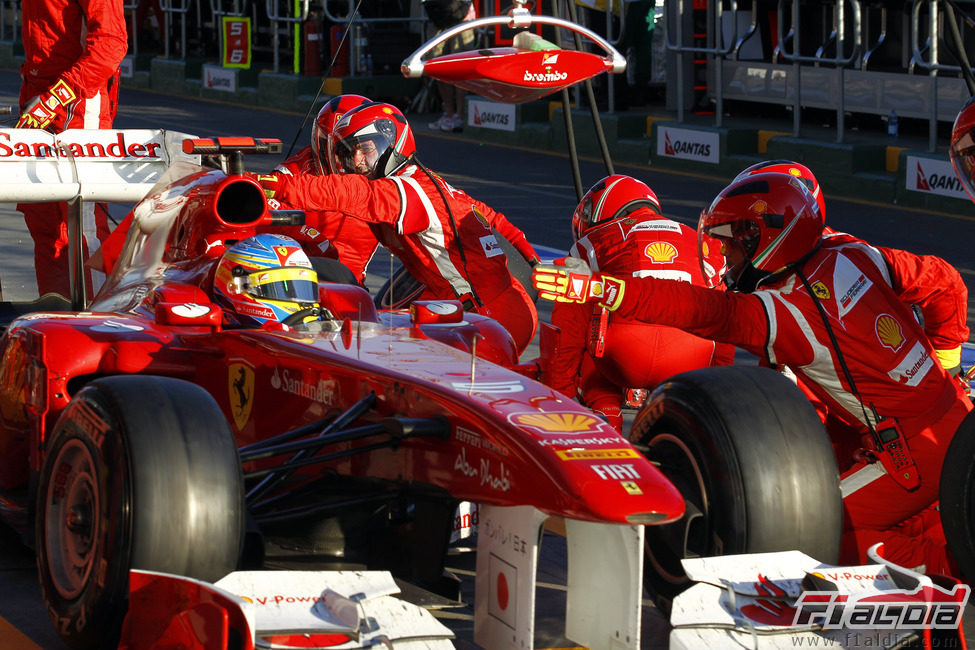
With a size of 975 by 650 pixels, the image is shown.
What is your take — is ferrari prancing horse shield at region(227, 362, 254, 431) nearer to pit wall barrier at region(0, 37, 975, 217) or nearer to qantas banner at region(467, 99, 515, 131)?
pit wall barrier at region(0, 37, 975, 217)

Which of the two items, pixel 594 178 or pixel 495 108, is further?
pixel 495 108

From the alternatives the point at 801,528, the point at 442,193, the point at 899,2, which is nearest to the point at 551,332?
the point at 442,193

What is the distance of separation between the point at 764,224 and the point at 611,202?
66.6 inches

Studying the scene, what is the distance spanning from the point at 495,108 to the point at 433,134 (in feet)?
2.79

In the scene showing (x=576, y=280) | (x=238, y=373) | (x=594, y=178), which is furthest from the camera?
(x=594, y=178)

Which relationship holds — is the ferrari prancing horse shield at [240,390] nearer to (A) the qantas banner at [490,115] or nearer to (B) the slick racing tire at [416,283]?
(B) the slick racing tire at [416,283]

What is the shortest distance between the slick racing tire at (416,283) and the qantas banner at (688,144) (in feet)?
25.0

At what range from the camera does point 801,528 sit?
4.26 meters

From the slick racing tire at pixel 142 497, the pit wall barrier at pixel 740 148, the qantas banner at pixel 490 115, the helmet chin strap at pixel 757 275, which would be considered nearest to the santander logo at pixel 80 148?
the slick racing tire at pixel 142 497

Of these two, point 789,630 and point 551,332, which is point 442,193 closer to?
point 551,332

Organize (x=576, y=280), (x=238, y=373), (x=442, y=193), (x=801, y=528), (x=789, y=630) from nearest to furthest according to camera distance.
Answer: (x=789, y=630) → (x=801, y=528) → (x=576, y=280) → (x=238, y=373) → (x=442, y=193)

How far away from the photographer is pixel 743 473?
4.22m

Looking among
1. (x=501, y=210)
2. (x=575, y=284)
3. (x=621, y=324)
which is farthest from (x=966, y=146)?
(x=501, y=210)

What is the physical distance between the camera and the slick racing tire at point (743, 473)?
4.23m
